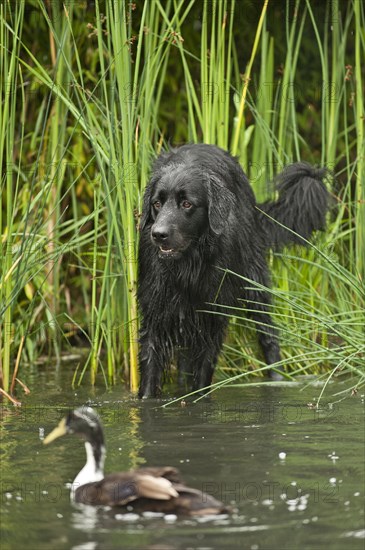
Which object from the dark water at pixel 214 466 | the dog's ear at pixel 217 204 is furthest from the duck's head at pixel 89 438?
the dog's ear at pixel 217 204

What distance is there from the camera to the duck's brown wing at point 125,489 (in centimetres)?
341

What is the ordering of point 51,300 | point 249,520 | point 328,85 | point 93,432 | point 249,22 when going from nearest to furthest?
point 249,520, point 93,432, point 328,85, point 51,300, point 249,22

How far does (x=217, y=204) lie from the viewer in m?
5.64

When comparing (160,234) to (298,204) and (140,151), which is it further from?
(298,204)

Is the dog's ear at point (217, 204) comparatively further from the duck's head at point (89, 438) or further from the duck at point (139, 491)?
the duck at point (139, 491)

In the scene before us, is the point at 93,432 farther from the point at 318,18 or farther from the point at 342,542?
the point at 318,18

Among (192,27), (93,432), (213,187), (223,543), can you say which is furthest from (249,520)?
(192,27)

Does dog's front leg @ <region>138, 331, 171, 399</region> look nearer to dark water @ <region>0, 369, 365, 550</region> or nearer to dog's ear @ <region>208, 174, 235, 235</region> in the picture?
dark water @ <region>0, 369, 365, 550</region>

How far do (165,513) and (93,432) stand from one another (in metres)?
0.58

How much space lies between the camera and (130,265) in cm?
597

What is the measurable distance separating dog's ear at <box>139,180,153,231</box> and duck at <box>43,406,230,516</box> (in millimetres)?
2049

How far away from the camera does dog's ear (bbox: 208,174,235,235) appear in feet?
18.4

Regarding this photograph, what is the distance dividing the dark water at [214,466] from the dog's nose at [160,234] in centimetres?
85

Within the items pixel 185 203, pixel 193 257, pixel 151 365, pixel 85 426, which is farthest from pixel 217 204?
pixel 85 426
